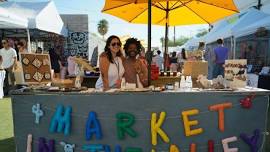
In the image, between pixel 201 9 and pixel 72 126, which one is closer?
pixel 72 126

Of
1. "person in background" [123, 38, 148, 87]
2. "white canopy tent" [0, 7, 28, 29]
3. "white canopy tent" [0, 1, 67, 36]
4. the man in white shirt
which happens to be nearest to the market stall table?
"person in background" [123, 38, 148, 87]

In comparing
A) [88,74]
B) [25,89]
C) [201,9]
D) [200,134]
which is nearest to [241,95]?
[200,134]

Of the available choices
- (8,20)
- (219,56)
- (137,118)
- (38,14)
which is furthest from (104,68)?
(38,14)

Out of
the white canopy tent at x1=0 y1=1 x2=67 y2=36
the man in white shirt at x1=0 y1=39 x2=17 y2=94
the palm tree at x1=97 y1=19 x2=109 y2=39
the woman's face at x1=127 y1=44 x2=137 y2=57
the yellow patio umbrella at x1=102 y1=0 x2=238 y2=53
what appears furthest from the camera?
the palm tree at x1=97 y1=19 x2=109 y2=39

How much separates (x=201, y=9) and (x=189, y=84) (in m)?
2.90

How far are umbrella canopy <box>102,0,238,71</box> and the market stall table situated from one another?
2.32 meters

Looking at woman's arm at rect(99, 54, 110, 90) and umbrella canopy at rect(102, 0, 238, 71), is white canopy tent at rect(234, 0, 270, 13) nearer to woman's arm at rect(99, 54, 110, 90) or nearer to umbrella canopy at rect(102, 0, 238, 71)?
umbrella canopy at rect(102, 0, 238, 71)

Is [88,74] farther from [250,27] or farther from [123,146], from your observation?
[250,27]

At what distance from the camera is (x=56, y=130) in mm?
3436

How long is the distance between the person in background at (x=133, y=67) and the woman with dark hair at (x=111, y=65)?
99 mm

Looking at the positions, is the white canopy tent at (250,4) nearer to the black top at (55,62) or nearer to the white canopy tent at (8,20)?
the black top at (55,62)

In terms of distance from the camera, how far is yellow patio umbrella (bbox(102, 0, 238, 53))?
588 centimetres

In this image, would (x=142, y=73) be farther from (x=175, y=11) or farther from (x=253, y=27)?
(x=253, y=27)

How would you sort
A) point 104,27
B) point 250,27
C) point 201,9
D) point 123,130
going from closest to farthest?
point 123,130 < point 201,9 < point 250,27 < point 104,27
